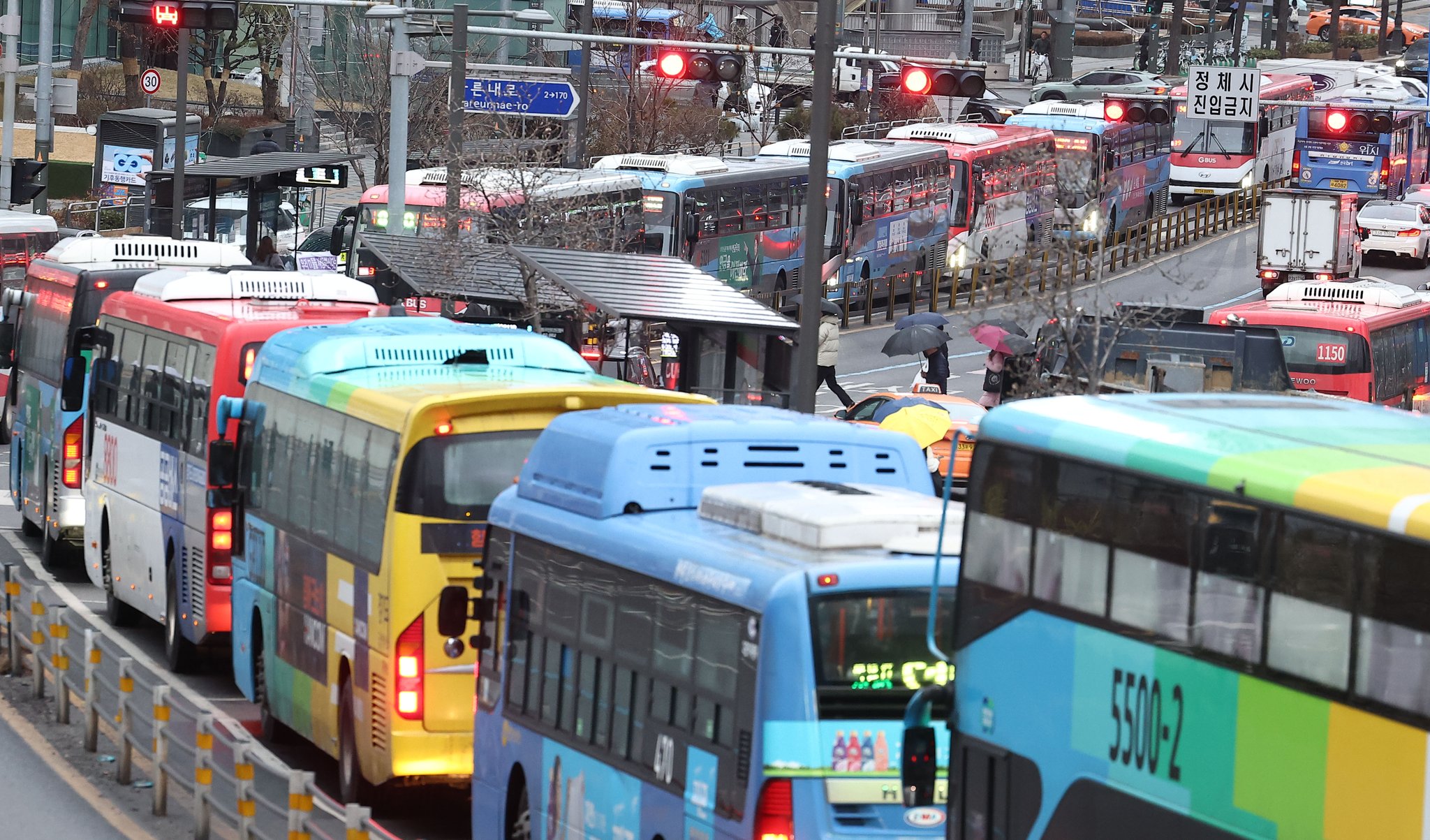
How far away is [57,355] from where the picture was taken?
23.6 meters

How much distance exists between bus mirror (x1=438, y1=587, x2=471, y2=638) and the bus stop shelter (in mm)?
21107

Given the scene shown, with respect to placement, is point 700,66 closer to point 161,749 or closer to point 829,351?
point 829,351

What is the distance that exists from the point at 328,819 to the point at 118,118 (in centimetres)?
4050

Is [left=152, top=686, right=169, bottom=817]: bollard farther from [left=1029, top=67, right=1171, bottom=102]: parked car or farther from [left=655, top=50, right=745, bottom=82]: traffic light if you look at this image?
[left=1029, top=67, right=1171, bottom=102]: parked car

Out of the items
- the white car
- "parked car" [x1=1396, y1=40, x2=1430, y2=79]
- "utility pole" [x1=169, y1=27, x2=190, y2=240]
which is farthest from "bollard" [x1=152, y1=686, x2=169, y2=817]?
"parked car" [x1=1396, y1=40, x2=1430, y2=79]

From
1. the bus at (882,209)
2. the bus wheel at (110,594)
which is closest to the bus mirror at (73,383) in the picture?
the bus wheel at (110,594)

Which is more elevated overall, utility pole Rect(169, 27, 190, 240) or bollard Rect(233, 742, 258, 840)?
utility pole Rect(169, 27, 190, 240)

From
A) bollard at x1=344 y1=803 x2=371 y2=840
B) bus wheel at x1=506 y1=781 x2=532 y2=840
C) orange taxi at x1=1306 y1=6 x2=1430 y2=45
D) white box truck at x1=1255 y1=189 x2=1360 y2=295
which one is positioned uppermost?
orange taxi at x1=1306 y1=6 x2=1430 y2=45

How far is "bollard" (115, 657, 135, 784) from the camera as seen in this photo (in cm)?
1388

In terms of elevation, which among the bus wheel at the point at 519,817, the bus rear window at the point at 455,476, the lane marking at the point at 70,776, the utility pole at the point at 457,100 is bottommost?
Answer: the lane marking at the point at 70,776

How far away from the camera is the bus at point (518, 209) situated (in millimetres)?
30078

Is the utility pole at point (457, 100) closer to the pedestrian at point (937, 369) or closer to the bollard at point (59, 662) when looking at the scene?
the pedestrian at point (937, 369)

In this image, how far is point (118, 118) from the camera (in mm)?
49188

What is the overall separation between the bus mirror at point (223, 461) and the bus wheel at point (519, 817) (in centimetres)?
545
